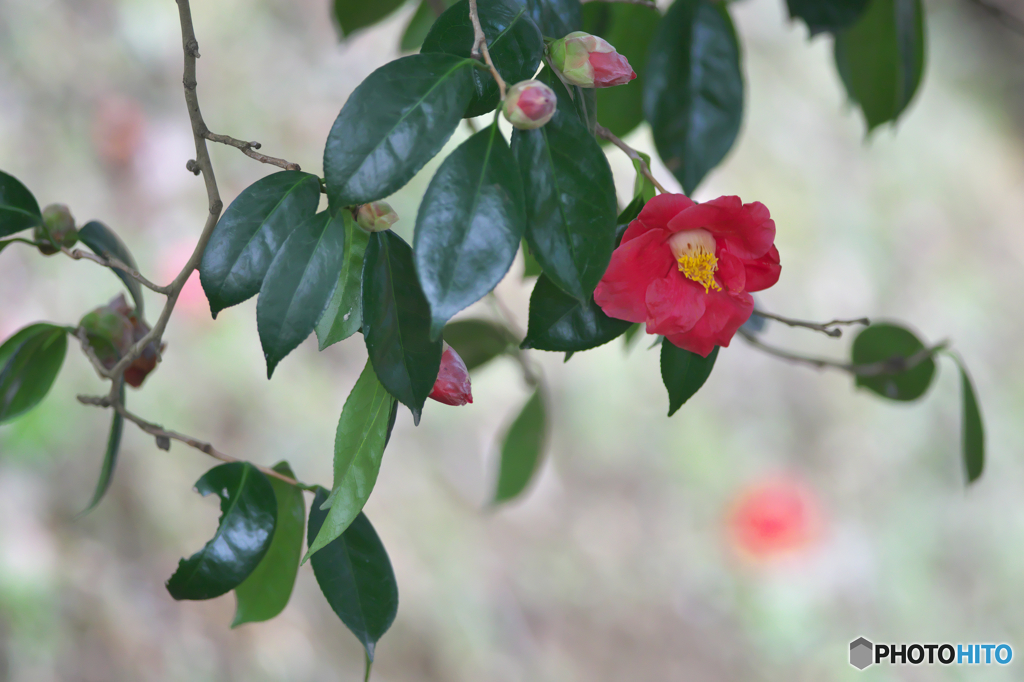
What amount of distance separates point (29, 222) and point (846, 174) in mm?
2178

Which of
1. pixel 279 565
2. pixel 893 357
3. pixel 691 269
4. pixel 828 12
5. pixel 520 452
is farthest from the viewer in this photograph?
pixel 520 452

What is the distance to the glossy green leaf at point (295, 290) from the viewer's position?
339 millimetres

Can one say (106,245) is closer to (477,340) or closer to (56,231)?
(56,231)

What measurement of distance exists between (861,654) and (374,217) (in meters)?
1.69

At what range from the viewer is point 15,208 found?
18.5 inches

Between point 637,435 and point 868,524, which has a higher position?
point 637,435

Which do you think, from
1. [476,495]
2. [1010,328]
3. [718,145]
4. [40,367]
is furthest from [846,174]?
[40,367]

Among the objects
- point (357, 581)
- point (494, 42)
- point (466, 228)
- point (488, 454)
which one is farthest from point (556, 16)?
point (488, 454)

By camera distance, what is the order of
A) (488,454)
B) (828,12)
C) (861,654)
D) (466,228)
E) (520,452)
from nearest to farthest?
(466,228) < (828,12) < (520,452) < (861,654) < (488,454)

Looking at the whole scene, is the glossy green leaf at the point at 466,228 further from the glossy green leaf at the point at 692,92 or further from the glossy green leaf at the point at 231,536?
the glossy green leaf at the point at 692,92

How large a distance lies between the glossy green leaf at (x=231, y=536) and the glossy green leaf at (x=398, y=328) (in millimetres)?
156

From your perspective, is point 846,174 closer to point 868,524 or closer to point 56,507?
point 868,524

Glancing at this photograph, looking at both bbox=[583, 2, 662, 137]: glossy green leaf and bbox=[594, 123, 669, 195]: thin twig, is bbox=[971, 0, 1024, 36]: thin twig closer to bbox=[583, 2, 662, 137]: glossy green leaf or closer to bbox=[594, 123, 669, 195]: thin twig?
bbox=[583, 2, 662, 137]: glossy green leaf

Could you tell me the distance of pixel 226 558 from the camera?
43cm
